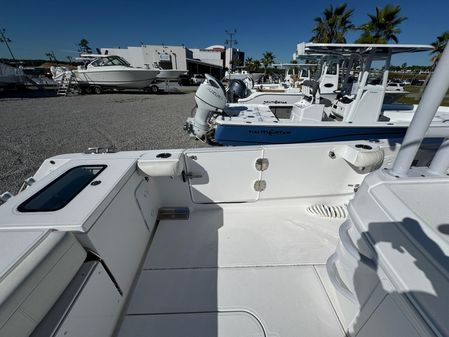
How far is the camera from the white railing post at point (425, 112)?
2.60 ft

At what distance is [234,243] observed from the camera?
1.70 meters

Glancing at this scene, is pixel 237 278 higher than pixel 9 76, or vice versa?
pixel 9 76

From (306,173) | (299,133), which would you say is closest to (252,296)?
(306,173)

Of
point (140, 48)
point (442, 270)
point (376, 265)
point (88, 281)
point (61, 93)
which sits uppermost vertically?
point (140, 48)

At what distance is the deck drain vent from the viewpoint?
194 centimetres

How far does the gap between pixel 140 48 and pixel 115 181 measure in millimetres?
34967

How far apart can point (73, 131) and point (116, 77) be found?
7.62 m

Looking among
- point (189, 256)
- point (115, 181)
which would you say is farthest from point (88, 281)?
point (189, 256)

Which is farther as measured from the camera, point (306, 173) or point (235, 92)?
point (235, 92)

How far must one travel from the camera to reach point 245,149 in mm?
1785

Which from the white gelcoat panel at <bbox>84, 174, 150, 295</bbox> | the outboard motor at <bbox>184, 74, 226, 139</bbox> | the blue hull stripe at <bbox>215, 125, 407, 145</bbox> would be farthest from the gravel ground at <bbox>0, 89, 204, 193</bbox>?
the white gelcoat panel at <bbox>84, 174, 150, 295</bbox>

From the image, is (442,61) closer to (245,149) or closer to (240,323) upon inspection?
(245,149)

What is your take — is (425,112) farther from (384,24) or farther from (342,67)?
(384,24)

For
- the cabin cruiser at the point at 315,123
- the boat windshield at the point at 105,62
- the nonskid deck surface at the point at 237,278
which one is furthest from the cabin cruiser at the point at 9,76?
the nonskid deck surface at the point at 237,278
